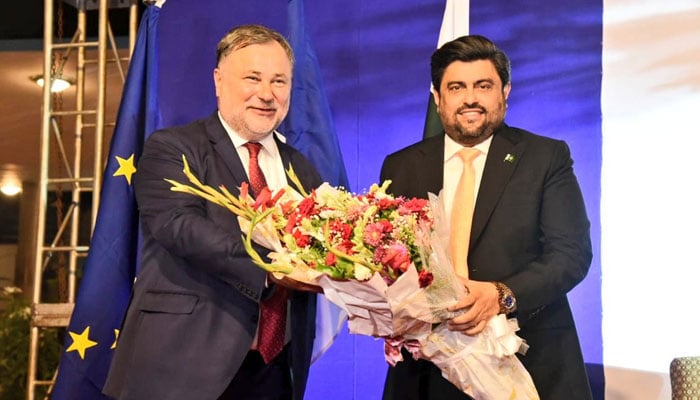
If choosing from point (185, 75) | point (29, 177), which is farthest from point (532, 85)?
point (29, 177)

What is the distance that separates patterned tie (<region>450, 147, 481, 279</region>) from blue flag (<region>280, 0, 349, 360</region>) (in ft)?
2.80

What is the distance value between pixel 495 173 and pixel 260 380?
991mm

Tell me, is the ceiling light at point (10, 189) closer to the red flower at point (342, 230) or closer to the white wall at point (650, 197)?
the white wall at point (650, 197)

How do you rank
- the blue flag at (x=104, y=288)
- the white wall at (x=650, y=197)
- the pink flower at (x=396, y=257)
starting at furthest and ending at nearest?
1. the blue flag at (x=104, y=288)
2. the white wall at (x=650, y=197)
3. the pink flower at (x=396, y=257)

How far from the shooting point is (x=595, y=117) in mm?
3924

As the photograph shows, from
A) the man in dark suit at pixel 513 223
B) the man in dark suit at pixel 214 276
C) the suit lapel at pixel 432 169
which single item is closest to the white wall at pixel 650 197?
the man in dark suit at pixel 513 223

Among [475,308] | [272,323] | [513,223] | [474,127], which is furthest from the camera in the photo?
[474,127]

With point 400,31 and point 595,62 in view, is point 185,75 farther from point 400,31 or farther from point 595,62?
point 595,62

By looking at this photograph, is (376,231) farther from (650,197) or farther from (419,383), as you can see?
(650,197)

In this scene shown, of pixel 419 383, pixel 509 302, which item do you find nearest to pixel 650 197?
pixel 509 302

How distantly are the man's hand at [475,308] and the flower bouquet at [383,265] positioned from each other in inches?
1.2

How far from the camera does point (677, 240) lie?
12.5 feet

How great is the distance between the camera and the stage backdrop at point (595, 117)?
3805 millimetres

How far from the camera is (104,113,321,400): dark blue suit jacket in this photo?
262 centimetres
